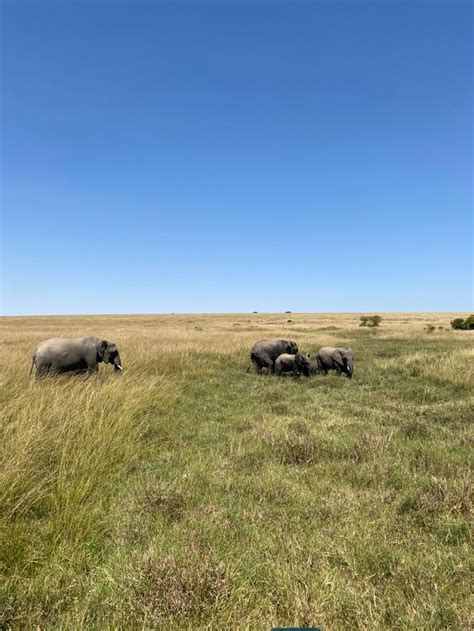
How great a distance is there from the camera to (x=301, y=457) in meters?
6.17

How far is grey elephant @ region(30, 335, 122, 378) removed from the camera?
11.8 metres

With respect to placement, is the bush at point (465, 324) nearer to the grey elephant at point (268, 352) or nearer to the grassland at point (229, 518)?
the grey elephant at point (268, 352)

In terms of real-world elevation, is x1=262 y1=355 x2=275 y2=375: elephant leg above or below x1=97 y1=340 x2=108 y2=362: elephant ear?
below

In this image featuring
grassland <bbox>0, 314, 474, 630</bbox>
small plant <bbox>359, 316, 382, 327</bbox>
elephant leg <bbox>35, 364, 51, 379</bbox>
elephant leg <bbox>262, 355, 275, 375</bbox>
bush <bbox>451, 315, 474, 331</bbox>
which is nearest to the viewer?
grassland <bbox>0, 314, 474, 630</bbox>

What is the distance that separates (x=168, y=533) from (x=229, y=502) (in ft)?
3.19

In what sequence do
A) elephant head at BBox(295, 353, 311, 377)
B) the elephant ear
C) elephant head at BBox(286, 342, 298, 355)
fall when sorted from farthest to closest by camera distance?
elephant head at BBox(286, 342, 298, 355), elephant head at BBox(295, 353, 311, 377), the elephant ear

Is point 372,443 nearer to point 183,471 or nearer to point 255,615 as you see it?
point 183,471

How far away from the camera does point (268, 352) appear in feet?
54.3

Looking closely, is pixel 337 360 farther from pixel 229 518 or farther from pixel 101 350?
pixel 229 518

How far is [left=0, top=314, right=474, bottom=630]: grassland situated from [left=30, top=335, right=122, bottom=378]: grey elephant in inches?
133

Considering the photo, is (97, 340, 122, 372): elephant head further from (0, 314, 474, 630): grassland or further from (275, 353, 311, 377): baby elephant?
(275, 353, 311, 377): baby elephant

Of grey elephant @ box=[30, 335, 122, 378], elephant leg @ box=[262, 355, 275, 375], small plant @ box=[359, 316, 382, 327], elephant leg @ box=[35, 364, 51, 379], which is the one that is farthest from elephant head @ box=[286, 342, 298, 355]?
small plant @ box=[359, 316, 382, 327]

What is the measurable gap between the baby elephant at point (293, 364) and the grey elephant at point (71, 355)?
6410 millimetres

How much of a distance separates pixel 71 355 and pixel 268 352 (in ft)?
26.5
